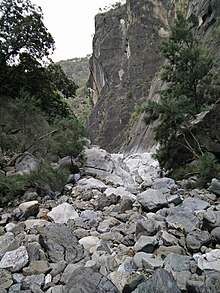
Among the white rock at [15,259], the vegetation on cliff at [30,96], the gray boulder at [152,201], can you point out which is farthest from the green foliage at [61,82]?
the white rock at [15,259]

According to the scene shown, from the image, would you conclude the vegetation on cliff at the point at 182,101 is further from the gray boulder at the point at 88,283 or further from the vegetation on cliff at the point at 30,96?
the gray boulder at the point at 88,283

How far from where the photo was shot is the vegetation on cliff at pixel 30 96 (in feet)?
23.6

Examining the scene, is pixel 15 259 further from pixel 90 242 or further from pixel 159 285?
pixel 159 285

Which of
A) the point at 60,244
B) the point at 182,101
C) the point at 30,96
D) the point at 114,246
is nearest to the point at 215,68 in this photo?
the point at 182,101

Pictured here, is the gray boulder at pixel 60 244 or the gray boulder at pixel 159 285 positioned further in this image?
the gray boulder at pixel 60 244

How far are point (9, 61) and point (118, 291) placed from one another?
8.62 m

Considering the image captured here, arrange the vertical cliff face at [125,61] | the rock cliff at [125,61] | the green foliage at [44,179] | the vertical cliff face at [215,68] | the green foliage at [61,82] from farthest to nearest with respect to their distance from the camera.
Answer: the vertical cliff face at [125,61], the rock cliff at [125,61], the green foliage at [61,82], the vertical cliff face at [215,68], the green foliage at [44,179]

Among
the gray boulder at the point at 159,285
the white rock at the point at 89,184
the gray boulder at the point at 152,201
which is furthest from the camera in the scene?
the white rock at the point at 89,184

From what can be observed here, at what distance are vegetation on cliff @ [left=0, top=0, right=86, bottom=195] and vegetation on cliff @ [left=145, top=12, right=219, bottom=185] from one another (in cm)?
220

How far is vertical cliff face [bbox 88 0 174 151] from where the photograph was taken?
89.8 feet

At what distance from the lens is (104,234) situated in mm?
3348

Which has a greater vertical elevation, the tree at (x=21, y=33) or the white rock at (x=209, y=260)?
the tree at (x=21, y=33)

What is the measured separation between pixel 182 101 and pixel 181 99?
14cm

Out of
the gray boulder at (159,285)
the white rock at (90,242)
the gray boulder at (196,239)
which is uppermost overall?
the gray boulder at (159,285)
